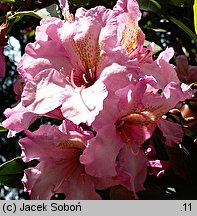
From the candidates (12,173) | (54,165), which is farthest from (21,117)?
(12,173)

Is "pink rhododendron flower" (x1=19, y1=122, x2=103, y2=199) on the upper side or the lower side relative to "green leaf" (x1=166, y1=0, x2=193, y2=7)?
lower

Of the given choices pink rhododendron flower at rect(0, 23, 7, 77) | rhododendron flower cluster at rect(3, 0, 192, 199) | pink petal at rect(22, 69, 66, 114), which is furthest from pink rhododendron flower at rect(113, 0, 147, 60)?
pink rhododendron flower at rect(0, 23, 7, 77)

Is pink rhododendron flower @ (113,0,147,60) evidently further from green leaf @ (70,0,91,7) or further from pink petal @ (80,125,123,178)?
green leaf @ (70,0,91,7)

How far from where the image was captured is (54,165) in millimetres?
972

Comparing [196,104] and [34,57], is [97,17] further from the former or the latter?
[196,104]

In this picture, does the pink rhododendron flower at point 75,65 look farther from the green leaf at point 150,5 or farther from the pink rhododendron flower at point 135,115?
the green leaf at point 150,5

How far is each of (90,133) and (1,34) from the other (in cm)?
37

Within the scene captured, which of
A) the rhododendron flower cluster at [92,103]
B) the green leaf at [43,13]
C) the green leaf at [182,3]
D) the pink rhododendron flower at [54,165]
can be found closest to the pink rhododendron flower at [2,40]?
the green leaf at [43,13]

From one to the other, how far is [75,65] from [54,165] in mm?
189

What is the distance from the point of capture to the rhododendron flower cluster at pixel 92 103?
879mm

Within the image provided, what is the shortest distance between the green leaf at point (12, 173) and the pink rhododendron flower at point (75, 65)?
0.72ft

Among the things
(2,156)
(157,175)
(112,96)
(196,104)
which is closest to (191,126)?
(196,104)

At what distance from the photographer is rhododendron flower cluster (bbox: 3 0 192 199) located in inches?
34.6

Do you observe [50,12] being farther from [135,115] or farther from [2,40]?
[135,115]
